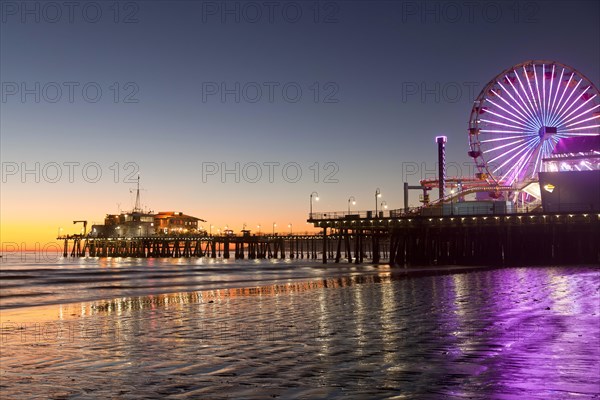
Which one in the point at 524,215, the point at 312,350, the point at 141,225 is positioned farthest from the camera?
the point at 141,225

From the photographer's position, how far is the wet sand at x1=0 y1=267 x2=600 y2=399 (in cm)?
848

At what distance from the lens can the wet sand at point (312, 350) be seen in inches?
334

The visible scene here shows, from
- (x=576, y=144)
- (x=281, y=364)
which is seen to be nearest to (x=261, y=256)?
(x=576, y=144)

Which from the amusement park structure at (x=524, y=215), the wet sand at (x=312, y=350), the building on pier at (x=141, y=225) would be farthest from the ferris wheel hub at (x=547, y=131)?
the building on pier at (x=141, y=225)

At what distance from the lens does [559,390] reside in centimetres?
811

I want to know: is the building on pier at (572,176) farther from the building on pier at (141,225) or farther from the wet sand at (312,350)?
the building on pier at (141,225)

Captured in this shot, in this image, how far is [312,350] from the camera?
11664 millimetres

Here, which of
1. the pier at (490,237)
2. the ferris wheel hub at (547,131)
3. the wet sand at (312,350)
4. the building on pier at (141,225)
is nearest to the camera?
the wet sand at (312,350)

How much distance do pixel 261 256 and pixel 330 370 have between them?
122 metres

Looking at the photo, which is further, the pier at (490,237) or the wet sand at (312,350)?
the pier at (490,237)

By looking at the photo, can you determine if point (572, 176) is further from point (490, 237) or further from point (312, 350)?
point (312, 350)

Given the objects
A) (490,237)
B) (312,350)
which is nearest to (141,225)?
(490,237)

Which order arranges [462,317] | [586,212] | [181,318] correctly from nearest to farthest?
[462,317], [181,318], [586,212]

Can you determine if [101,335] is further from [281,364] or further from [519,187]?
[519,187]
